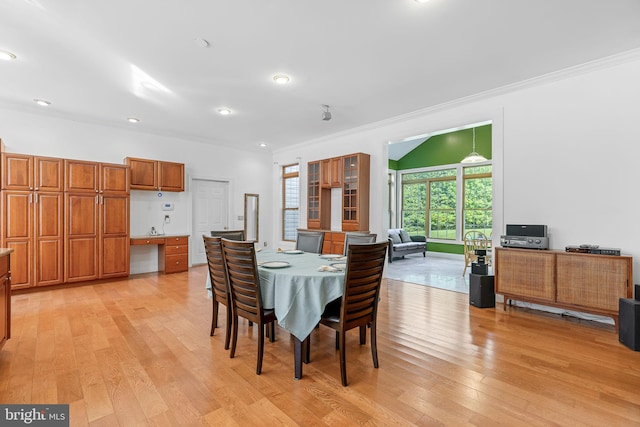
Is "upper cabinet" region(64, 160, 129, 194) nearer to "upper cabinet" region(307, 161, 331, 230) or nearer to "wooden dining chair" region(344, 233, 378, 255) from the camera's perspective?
"upper cabinet" region(307, 161, 331, 230)

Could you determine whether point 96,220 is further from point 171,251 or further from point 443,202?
point 443,202

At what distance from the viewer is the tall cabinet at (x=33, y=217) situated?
4.44 metres

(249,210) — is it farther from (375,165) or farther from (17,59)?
(17,59)

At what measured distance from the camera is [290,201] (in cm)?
766

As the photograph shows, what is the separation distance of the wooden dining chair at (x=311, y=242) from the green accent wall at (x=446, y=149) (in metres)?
6.21

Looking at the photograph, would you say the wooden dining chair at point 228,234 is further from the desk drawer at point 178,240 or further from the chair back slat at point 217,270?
the desk drawer at point 178,240

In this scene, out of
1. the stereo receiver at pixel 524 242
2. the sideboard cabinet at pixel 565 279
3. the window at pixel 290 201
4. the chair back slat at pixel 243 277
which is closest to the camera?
the chair back slat at pixel 243 277

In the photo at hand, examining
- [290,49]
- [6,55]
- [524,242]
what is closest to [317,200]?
[290,49]

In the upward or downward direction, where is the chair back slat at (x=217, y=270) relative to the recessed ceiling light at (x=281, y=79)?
downward

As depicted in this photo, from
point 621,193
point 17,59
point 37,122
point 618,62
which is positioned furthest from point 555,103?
point 37,122

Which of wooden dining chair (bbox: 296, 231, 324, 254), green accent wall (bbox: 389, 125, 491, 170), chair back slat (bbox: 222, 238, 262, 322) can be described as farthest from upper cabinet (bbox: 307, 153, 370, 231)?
green accent wall (bbox: 389, 125, 491, 170)

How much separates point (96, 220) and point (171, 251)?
4.41ft

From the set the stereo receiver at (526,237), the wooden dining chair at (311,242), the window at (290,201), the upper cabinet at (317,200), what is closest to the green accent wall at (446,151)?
the window at (290,201)

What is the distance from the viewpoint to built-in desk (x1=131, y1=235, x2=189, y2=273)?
5.81 metres
